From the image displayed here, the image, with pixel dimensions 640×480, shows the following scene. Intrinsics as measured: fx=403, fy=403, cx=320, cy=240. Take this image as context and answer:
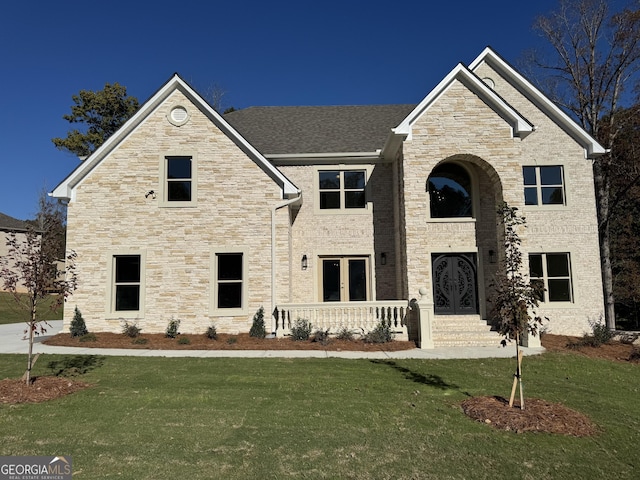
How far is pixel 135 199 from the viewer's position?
45.0ft

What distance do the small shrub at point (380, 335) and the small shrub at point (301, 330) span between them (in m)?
1.80

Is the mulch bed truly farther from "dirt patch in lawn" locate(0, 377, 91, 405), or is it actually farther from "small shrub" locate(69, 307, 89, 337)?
"small shrub" locate(69, 307, 89, 337)

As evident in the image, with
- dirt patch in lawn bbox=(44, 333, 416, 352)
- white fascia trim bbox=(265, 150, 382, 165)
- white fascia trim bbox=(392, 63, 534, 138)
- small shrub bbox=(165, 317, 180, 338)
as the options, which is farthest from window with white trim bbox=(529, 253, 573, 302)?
small shrub bbox=(165, 317, 180, 338)

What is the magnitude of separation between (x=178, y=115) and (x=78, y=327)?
7695mm

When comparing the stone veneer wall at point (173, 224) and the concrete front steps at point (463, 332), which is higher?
the stone veneer wall at point (173, 224)

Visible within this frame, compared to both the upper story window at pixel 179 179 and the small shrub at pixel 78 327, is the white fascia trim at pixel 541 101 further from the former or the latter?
the small shrub at pixel 78 327

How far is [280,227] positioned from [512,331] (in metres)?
8.67

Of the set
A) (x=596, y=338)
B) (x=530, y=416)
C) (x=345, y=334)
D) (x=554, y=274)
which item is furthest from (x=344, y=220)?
(x=530, y=416)

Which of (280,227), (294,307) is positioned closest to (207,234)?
(280,227)

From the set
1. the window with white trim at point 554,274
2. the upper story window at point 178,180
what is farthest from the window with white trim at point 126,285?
the window with white trim at point 554,274

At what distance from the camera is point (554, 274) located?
14.6 meters

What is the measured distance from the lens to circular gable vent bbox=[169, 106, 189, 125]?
14031 millimetres

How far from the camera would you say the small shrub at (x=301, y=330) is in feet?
40.5

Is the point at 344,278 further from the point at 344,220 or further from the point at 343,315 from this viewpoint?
the point at 343,315
